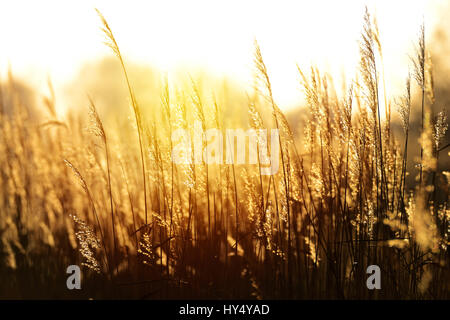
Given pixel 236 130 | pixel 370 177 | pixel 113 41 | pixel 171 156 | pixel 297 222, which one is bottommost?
pixel 297 222

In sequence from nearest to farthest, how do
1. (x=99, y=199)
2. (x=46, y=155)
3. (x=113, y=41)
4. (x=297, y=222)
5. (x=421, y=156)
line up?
(x=113, y=41)
(x=421, y=156)
(x=297, y=222)
(x=99, y=199)
(x=46, y=155)

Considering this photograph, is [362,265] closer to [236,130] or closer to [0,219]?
[236,130]

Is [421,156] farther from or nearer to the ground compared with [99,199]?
farther from the ground

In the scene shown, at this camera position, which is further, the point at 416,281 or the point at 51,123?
the point at 51,123

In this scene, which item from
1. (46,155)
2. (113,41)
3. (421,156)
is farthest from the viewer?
(46,155)

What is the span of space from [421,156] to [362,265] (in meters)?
0.55

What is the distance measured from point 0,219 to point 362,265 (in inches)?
89.6

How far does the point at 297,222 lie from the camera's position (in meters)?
1.83

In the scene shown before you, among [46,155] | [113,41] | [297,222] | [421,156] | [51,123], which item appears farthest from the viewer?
[46,155]

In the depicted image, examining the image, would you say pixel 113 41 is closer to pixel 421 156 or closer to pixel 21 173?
pixel 421 156

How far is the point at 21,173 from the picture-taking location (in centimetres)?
261
